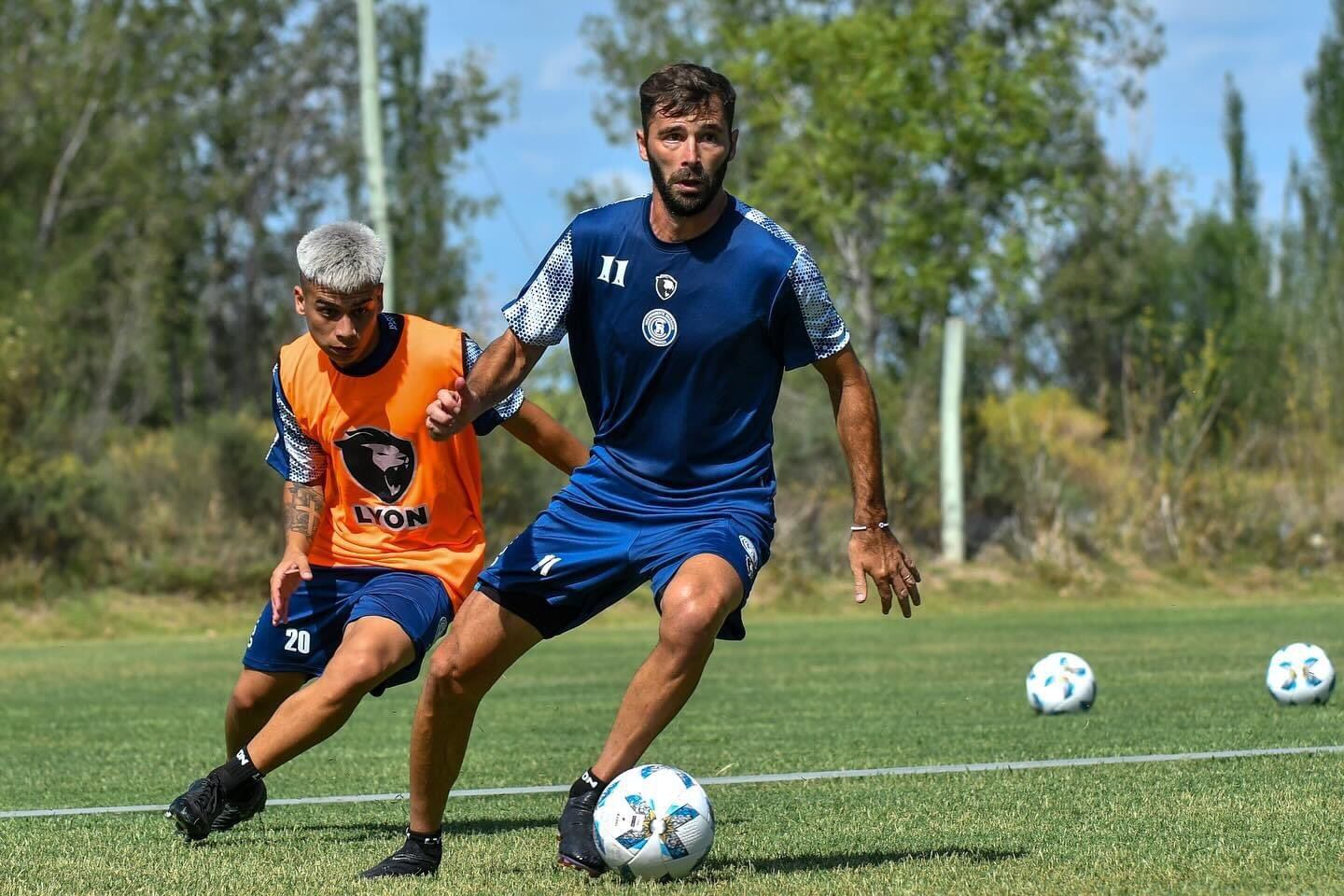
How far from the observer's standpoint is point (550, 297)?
18.0ft

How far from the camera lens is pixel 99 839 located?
6.43 meters

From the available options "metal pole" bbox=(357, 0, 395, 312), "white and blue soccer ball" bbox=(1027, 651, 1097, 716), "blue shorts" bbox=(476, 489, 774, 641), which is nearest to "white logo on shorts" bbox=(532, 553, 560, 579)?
"blue shorts" bbox=(476, 489, 774, 641)

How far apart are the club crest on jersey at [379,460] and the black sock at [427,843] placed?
5.12ft

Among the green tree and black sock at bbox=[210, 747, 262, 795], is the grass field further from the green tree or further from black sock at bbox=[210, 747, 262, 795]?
the green tree

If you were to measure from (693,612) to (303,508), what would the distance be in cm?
213

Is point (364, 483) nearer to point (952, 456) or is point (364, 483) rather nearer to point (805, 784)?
point (805, 784)

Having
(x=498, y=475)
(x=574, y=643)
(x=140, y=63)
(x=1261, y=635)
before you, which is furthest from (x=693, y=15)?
(x=1261, y=635)

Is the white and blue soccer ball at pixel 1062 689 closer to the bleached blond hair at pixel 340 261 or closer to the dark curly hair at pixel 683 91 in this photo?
the bleached blond hair at pixel 340 261

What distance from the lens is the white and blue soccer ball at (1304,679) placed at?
10.0 meters

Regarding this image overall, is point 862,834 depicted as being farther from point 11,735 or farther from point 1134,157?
point 1134,157

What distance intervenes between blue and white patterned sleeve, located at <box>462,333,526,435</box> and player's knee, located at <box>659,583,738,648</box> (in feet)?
5.14

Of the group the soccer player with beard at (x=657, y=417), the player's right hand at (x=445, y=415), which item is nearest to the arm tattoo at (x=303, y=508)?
the soccer player with beard at (x=657, y=417)

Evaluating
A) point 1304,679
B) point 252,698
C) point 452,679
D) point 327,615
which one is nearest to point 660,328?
point 452,679

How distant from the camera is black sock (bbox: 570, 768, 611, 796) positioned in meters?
5.33
